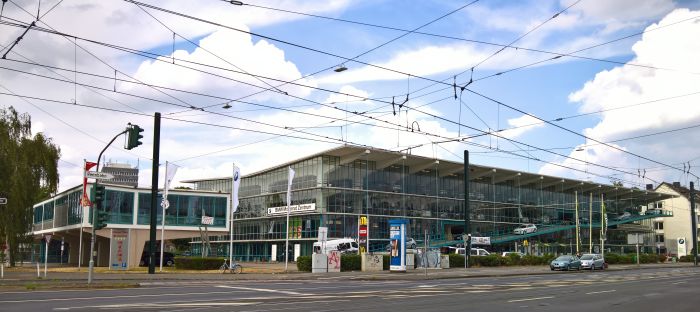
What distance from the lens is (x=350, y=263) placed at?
4450 cm

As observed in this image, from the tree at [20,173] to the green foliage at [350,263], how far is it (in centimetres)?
2519

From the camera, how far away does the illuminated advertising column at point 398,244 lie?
42594 mm

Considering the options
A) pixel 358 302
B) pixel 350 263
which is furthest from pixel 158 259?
pixel 358 302

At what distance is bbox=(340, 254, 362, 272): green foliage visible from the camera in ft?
145

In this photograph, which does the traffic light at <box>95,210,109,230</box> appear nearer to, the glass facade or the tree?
the tree

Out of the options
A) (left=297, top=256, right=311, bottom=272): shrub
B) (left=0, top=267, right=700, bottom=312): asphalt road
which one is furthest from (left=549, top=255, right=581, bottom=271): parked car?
(left=0, top=267, right=700, bottom=312): asphalt road

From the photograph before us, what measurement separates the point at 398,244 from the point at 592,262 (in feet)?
63.1

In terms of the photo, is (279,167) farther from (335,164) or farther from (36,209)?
(36,209)

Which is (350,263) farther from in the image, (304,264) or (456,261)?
(456,261)

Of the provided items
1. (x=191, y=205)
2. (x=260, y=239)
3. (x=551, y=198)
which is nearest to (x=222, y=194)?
(x=191, y=205)

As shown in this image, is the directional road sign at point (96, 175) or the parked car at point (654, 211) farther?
the parked car at point (654, 211)

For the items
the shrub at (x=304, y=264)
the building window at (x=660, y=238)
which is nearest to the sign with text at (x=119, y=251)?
the shrub at (x=304, y=264)

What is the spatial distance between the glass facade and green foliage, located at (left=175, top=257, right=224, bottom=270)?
77.5ft

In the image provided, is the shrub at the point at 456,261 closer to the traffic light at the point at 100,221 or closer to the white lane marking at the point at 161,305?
the traffic light at the point at 100,221
